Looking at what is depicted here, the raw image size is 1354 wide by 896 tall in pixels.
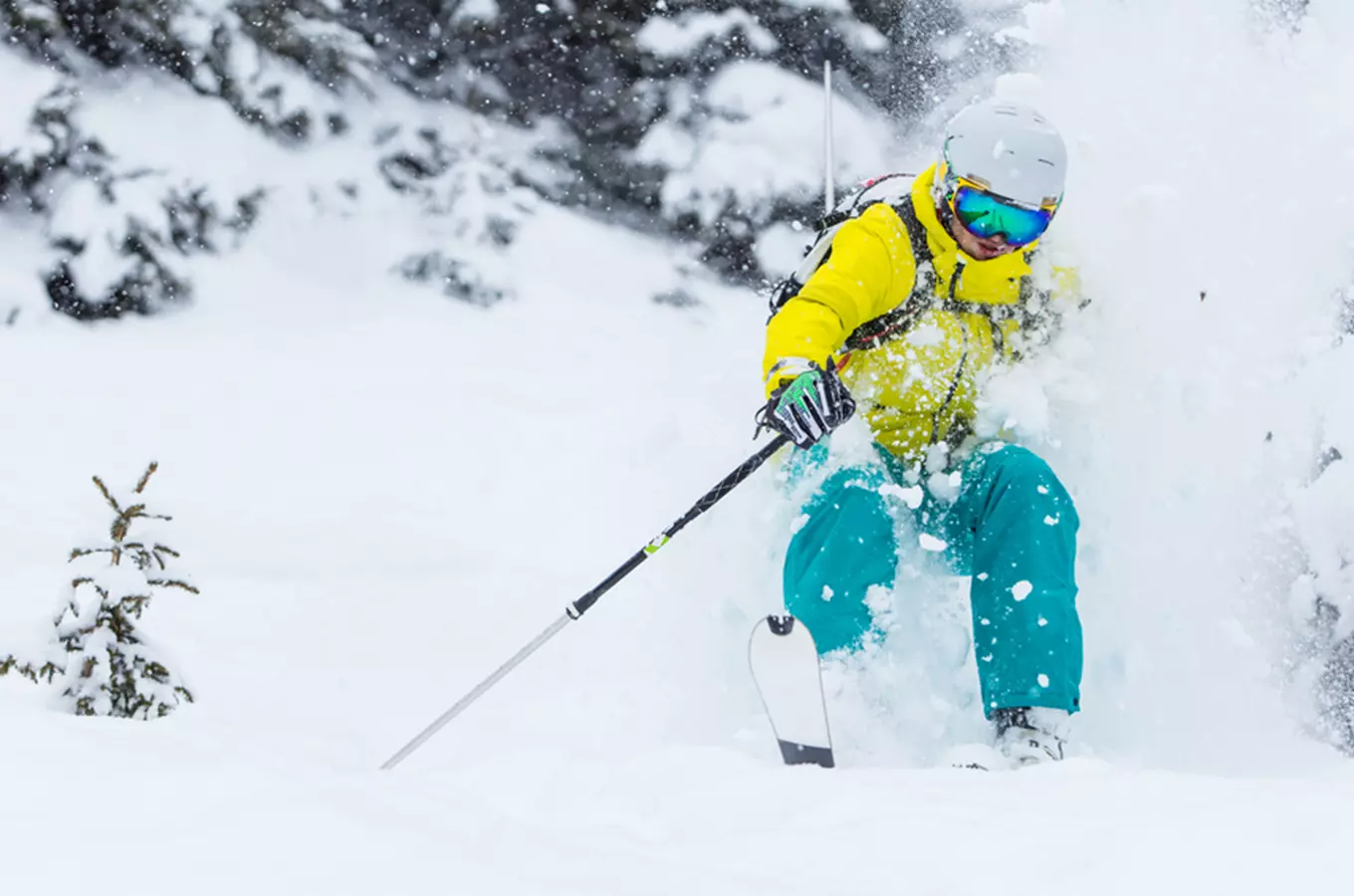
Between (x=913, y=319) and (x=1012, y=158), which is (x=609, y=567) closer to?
(x=913, y=319)

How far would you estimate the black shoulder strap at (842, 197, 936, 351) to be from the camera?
3186 mm

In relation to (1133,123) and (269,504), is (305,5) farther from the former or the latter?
(1133,123)

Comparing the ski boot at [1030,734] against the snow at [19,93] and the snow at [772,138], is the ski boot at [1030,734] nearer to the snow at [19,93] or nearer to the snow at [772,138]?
the snow at [772,138]

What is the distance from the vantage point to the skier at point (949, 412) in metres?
2.83

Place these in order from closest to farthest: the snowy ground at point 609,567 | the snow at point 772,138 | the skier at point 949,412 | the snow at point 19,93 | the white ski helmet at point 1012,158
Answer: the snowy ground at point 609,567
the skier at point 949,412
the white ski helmet at point 1012,158
the snow at point 19,93
the snow at point 772,138

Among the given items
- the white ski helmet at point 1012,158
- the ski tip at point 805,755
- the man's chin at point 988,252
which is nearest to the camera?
the ski tip at point 805,755

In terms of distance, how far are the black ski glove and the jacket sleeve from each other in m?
0.10

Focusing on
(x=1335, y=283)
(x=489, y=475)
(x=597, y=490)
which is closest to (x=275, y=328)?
(x=489, y=475)

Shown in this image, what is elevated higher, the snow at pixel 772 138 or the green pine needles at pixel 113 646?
the snow at pixel 772 138

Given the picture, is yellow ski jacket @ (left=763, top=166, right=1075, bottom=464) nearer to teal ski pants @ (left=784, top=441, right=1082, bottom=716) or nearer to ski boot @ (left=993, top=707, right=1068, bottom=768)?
teal ski pants @ (left=784, top=441, right=1082, bottom=716)

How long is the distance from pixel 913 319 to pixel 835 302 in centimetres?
28

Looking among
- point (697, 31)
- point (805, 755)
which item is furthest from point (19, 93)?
point (805, 755)

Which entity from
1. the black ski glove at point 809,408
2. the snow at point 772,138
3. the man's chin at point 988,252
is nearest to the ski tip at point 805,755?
the black ski glove at point 809,408

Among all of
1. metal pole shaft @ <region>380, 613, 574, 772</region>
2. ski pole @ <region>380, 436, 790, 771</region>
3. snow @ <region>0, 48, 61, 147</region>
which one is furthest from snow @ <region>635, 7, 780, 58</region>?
metal pole shaft @ <region>380, 613, 574, 772</region>
